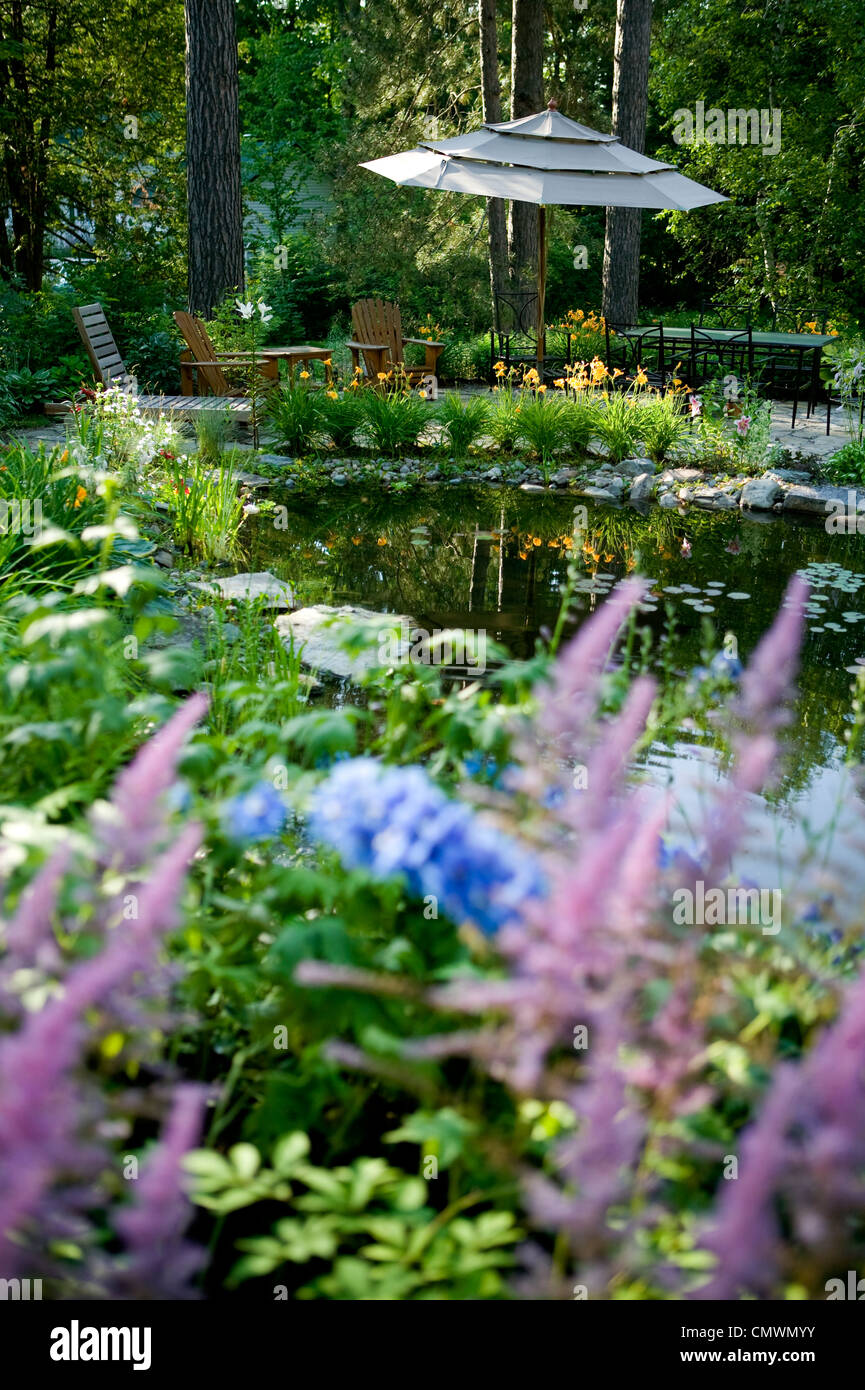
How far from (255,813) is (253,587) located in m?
3.88

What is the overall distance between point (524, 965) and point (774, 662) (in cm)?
48

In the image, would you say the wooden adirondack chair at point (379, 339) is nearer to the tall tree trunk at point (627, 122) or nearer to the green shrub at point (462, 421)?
→ the green shrub at point (462, 421)

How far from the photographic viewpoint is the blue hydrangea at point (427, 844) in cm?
142

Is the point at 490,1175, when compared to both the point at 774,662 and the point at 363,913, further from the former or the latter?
the point at 774,662

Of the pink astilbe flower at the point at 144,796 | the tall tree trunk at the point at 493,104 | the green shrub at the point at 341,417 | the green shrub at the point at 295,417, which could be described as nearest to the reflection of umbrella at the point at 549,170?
the green shrub at the point at 341,417

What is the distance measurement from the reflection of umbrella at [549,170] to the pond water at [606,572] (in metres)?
2.94

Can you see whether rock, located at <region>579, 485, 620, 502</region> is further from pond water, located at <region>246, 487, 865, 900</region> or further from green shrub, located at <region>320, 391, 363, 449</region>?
green shrub, located at <region>320, 391, 363, 449</region>

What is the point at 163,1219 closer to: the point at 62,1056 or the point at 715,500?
the point at 62,1056

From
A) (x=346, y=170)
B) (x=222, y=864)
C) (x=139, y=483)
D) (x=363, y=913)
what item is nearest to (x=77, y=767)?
(x=222, y=864)

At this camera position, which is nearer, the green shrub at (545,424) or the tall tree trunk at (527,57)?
the green shrub at (545,424)

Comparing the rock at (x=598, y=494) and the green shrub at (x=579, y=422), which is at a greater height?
the green shrub at (x=579, y=422)

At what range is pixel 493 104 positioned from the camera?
14.5m

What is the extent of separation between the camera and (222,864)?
6.69ft

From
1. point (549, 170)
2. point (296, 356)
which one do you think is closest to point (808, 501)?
point (549, 170)
